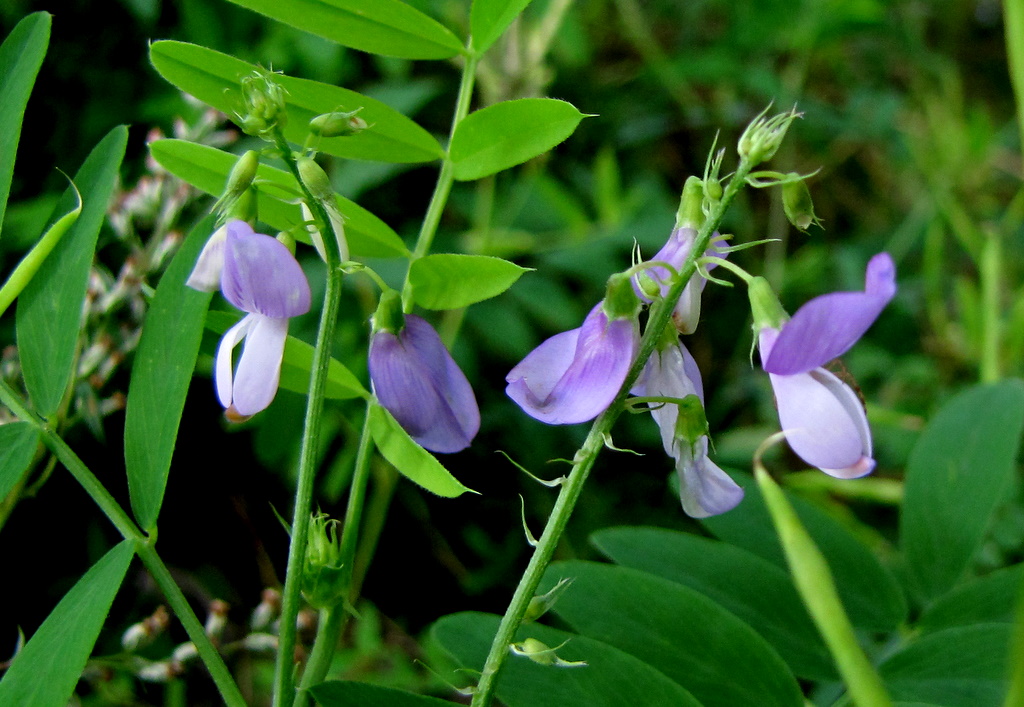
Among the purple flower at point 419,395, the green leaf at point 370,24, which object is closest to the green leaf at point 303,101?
the green leaf at point 370,24

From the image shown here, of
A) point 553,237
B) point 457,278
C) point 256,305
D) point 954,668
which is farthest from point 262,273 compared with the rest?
point 553,237

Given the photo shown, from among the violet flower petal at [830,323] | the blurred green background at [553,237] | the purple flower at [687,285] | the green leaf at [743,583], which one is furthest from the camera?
the blurred green background at [553,237]

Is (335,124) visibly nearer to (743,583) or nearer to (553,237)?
(743,583)

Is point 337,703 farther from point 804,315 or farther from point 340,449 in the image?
point 340,449

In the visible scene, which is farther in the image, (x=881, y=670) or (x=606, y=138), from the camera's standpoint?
(x=606, y=138)

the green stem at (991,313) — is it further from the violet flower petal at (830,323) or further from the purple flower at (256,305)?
the purple flower at (256,305)

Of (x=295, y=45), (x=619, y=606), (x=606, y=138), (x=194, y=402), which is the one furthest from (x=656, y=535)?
(x=606, y=138)
